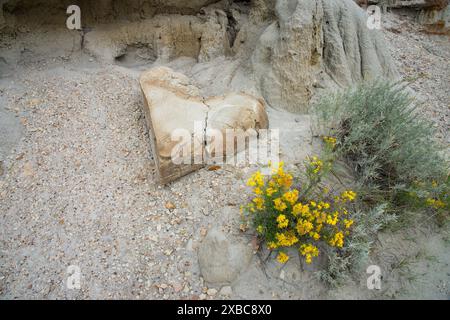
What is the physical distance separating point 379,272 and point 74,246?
2.50 metres

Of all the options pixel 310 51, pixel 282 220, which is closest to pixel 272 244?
pixel 282 220

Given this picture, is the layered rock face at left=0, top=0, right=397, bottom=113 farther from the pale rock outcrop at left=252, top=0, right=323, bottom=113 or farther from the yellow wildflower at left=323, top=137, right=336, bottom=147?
the yellow wildflower at left=323, top=137, right=336, bottom=147

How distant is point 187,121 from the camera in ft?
10.8

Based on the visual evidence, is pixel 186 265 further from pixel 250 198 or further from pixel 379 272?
pixel 379 272

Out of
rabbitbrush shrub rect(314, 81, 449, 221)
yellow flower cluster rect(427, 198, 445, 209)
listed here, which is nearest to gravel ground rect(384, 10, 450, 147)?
rabbitbrush shrub rect(314, 81, 449, 221)

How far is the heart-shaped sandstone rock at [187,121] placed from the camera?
3.06 meters

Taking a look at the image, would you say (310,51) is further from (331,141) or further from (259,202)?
(259,202)

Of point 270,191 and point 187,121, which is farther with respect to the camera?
point 187,121

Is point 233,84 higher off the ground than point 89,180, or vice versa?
point 233,84

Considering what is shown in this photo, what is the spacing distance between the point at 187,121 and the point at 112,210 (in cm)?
111

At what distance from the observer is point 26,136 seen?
3.55 m

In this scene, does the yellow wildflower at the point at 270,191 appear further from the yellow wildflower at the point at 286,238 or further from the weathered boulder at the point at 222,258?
the weathered boulder at the point at 222,258
